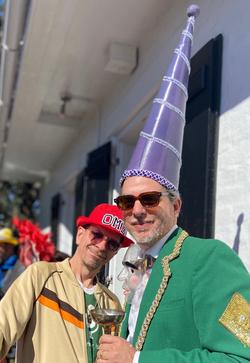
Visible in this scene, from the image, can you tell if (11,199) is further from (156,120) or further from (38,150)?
(156,120)

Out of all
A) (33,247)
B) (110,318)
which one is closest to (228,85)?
(110,318)

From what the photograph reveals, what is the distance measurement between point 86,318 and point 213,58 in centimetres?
157

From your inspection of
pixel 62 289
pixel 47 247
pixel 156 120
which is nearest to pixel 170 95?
pixel 156 120

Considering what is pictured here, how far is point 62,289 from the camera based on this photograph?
7.50 feet

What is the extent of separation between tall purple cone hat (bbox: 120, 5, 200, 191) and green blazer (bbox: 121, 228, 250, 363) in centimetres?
27

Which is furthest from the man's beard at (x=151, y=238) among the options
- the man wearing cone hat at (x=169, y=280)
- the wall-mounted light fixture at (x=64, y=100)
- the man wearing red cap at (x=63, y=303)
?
the wall-mounted light fixture at (x=64, y=100)

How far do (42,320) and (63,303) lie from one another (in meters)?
0.11

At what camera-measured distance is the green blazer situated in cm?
137

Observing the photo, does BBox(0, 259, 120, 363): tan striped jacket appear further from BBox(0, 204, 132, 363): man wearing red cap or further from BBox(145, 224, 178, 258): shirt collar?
BBox(145, 224, 178, 258): shirt collar

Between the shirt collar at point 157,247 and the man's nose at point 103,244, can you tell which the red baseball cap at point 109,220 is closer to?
the man's nose at point 103,244

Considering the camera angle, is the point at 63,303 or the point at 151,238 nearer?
the point at 151,238

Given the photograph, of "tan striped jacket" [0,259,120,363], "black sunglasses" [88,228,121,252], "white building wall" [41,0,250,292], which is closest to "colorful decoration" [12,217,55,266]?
"white building wall" [41,0,250,292]

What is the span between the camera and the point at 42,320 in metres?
2.19

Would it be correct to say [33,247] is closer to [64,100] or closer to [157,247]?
[64,100]
